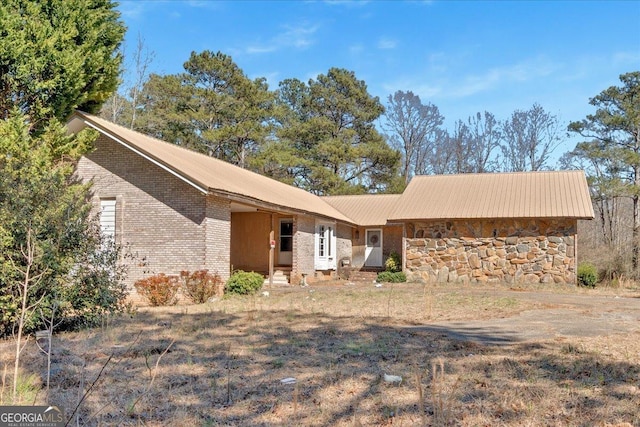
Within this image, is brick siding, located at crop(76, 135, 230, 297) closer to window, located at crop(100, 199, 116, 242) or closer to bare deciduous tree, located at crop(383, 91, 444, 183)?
window, located at crop(100, 199, 116, 242)

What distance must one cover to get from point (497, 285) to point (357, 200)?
11.2m

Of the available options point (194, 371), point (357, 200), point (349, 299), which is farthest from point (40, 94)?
point (357, 200)

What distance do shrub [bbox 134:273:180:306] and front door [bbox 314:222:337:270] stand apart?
31.3ft

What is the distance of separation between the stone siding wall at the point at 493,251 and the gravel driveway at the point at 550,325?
23.4 ft

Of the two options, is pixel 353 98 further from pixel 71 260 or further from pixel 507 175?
pixel 71 260

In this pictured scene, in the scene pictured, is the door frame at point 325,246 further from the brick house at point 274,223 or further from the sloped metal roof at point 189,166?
the sloped metal roof at point 189,166

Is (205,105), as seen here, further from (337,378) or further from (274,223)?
(337,378)

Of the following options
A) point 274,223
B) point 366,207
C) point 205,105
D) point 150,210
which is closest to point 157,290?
point 150,210

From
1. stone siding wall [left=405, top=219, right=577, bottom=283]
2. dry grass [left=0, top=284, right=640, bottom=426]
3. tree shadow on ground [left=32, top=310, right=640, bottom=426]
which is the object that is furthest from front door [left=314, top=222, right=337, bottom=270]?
tree shadow on ground [left=32, top=310, right=640, bottom=426]

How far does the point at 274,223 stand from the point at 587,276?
498 inches

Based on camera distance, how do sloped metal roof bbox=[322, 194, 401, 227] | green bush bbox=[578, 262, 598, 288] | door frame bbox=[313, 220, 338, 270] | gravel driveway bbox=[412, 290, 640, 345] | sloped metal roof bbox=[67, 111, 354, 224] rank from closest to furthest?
gravel driveway bbox=[412, 290, 640, 345] → sloped metal roof bbox=[67, 111, 354, 224] → green bush bbox=[578, 262, 598, 288] → door frame bbox=[313, 220, 338, 270] → sloped metal roof bbox=[322, 194, 401, 227]

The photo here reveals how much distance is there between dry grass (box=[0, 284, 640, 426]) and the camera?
4758mm

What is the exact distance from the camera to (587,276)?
20.5 metres

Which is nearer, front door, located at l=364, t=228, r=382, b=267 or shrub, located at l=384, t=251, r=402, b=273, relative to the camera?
shrub, located at l=384, t=251, r=402, b=273
